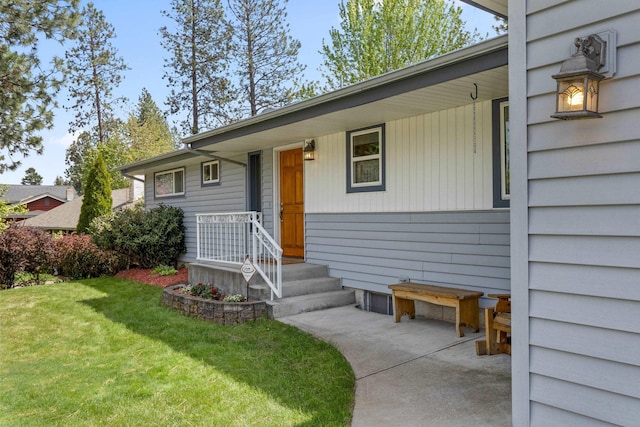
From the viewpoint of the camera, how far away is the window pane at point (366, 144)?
21.4 ft

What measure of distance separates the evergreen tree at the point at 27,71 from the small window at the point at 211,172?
3617mm

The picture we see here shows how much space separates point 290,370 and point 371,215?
301 cm

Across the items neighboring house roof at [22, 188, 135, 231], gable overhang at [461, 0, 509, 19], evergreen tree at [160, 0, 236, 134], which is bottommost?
neighboring house roof at [22, 188, 135, 231]

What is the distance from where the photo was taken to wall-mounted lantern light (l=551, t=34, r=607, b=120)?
208 centimetres

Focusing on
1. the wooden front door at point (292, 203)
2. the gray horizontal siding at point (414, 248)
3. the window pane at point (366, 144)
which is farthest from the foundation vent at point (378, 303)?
the window pane at point (366, 144)

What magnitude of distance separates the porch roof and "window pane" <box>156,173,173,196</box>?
4.44 metres

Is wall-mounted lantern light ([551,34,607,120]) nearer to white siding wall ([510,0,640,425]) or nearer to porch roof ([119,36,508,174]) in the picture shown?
white siding wall ([510,0,640,425])

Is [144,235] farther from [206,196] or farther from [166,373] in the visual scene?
[166,373]

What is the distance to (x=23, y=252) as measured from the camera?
1080 centimetres

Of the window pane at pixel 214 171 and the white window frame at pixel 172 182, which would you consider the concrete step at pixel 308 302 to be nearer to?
the window pane at pixel 214 171

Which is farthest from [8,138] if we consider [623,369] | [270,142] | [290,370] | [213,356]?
[623,369]

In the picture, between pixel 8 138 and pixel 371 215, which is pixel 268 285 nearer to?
pixel 371 215

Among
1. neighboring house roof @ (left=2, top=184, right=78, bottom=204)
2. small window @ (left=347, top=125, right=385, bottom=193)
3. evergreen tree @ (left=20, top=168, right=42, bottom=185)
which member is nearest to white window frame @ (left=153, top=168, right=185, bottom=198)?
small window @ (left=347, top=125, right=385, bottom=193)

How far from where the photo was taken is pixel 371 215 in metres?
6.58
